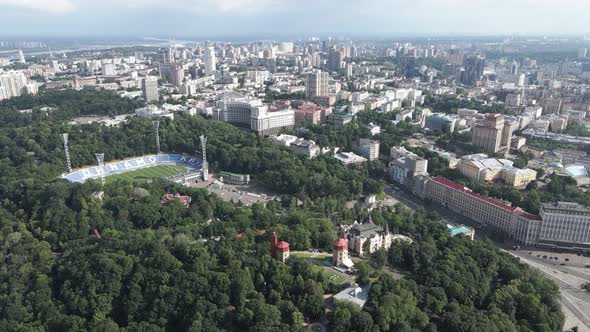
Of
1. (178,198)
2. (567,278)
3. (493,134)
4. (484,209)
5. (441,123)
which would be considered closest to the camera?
(567,278)

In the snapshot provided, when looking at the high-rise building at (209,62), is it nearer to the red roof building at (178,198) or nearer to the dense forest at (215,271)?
the dense forest at (215,271)

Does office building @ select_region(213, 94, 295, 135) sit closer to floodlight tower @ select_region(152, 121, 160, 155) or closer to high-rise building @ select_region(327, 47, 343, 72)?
floodlight tower @ select_region(152, 121, 160, 155)

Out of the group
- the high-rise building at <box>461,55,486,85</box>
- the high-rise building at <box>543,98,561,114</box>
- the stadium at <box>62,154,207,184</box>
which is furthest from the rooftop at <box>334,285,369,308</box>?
the high-rise building at <box>461,55,486,85</box>

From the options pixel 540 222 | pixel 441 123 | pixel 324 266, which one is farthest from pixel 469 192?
pixel 441 123

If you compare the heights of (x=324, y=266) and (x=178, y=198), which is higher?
(x=178, y=198)

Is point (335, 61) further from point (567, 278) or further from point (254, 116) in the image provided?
point (567, 278)
